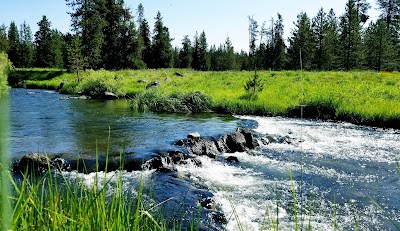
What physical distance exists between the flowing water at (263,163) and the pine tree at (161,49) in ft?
187

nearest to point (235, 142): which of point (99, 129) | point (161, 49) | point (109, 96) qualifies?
point (99, 129)

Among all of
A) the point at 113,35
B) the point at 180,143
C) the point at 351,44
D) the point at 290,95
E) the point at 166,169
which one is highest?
the point at 113,35

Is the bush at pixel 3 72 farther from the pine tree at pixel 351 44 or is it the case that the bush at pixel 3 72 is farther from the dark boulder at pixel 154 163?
the pine tree at pixel 351 44

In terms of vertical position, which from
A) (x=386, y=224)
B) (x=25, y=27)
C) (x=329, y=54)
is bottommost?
(x=386, y=224)

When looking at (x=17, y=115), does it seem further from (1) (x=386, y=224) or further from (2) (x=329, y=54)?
(2) (x=329, y=54)

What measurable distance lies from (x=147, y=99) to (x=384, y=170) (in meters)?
15.6

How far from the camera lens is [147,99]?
23.2m

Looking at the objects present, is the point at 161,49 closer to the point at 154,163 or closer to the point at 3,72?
the point at 3,72

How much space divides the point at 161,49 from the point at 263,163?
66.7 metres

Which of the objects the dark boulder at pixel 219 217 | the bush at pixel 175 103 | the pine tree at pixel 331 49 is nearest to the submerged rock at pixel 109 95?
the bush at pixel 175 103

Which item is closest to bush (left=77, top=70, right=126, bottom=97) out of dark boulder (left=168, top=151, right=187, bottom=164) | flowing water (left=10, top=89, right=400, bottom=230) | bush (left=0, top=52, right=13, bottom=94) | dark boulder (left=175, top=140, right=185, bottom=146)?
bush (left=0, top=52, right=13, bottom=94)

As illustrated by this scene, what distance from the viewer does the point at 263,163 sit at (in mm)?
11430

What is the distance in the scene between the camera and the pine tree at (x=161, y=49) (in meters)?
75.6

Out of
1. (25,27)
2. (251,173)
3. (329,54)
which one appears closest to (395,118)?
(251,173)
